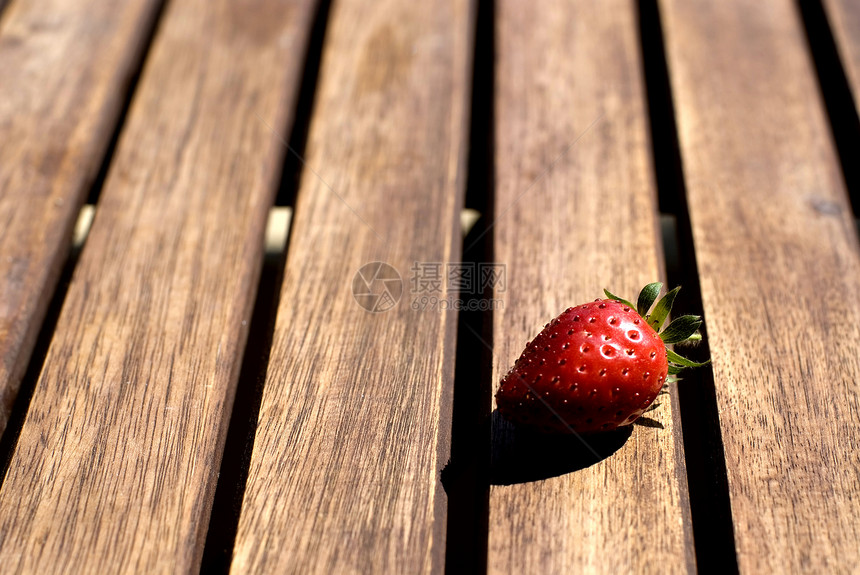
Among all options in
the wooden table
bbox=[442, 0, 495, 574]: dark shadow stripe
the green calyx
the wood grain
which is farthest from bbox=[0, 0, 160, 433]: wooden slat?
the wood grain

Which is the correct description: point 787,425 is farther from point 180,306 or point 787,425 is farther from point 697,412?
point 180,306

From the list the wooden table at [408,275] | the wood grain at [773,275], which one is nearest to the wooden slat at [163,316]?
the wooden table at [408,275]

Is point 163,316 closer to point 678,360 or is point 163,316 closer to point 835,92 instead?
point 678,360

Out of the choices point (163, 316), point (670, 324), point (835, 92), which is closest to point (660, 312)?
point (670, 324)

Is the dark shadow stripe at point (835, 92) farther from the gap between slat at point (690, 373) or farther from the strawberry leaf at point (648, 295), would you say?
the strawberry leaf at point (648, 295)

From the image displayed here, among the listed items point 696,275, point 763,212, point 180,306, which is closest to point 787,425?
point 696,275

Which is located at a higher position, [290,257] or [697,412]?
[290,257]

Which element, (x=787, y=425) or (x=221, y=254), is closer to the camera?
(x=787, y=425)
